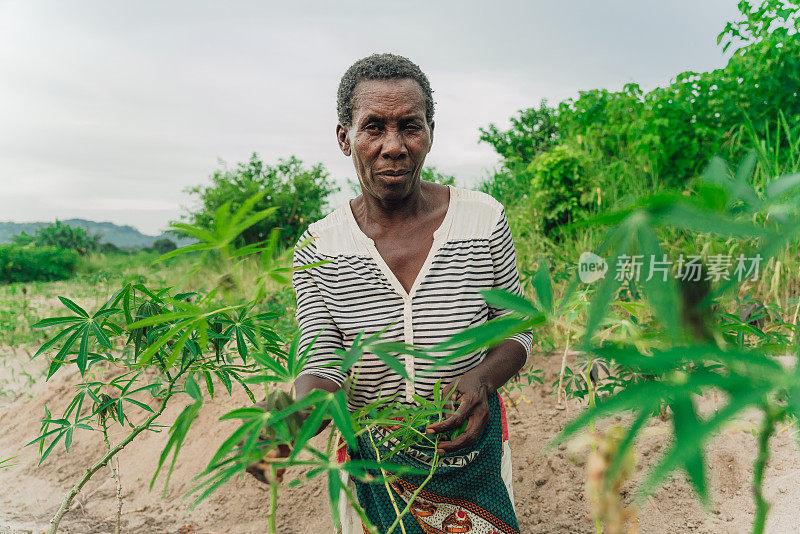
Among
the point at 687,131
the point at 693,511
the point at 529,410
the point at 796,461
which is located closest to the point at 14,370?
the point at 529,410

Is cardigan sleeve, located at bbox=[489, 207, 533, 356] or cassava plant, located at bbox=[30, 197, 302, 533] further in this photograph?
cardigan sleeve, located at bbox=[489, 207, 533, 356]

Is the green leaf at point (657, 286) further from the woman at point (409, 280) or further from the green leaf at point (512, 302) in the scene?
the woman at point (409, 280)

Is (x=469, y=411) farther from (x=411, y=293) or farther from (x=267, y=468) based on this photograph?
(x=267, y=468)

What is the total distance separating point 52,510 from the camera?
2.91 metres

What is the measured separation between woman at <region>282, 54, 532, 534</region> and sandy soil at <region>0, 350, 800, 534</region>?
20.5 inches

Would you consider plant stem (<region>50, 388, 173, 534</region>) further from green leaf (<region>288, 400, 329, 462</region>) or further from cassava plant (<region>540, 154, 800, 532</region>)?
cassava plant (<region>540, 154, 800, 532</region>)

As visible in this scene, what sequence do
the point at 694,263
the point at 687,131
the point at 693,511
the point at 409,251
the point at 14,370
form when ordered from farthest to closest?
the point at 687,131 < the point at 14,370 < the point at 693,511 < the point at 409,251 < the point at 694,263

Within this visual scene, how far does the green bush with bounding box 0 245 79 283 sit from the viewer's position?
10578mm

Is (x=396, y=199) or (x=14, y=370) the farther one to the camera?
(x=14, y=370)

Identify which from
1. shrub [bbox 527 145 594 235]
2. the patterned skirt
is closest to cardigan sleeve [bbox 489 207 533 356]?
the patterned skirt

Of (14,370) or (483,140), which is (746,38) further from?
(14,370)

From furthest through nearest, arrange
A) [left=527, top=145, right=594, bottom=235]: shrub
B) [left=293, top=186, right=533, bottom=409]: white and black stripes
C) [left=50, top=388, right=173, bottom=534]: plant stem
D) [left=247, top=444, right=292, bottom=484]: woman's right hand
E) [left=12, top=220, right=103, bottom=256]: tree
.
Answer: [left=12, top=220, right=103, bottom=256]: tree, [left=527, top=145, right=594, bottom=235]: shrub, [left=293, top=186, right=533, bottom=409]: white and black stripes, [left=50, top=388, right=173, bottom=534]: plant stem, [left=247, top=444, right=292, bottom=484]: woman's right hand

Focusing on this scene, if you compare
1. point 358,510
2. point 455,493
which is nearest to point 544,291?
point 358,510

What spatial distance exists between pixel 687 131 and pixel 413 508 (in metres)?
5.24
